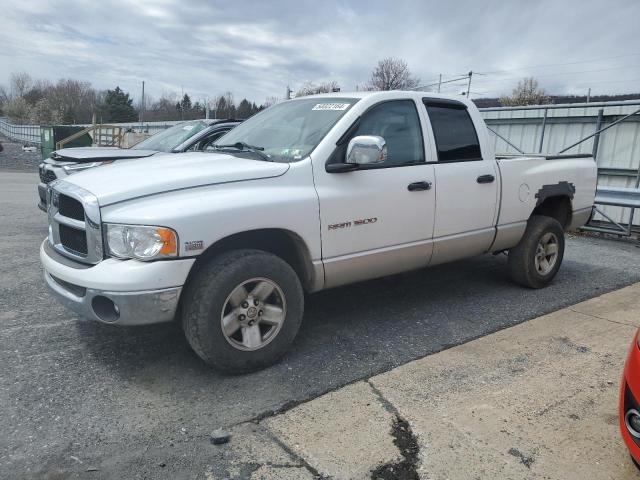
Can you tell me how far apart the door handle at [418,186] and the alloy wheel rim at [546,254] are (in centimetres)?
188

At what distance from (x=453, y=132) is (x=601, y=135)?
6.79 m

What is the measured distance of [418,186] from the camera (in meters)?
4.20

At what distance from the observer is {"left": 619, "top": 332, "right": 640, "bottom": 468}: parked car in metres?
2.40

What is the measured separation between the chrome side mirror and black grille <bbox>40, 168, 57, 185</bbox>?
197 inches

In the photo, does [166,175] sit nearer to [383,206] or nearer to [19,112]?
[383,206]

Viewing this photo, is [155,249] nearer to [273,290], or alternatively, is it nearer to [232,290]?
[232,290]

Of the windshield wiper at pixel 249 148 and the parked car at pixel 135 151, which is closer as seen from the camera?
the windshield wiper at pixel 249 148

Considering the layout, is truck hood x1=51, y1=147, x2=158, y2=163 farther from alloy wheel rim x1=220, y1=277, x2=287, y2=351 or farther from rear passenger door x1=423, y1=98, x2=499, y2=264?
alloy wheel rim x1=220, y1=277, x2=287, y2=351

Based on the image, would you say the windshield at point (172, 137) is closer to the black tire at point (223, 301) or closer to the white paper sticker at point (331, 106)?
the white paper sticker at point (331, 106)

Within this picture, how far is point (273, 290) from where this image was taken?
3475mm

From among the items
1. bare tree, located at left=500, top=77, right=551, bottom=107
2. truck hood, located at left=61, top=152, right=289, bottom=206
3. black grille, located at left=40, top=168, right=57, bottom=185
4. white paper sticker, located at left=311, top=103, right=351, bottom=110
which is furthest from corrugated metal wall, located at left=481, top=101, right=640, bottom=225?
bare tree, located at left=500, top=77, right=551, bottom=107

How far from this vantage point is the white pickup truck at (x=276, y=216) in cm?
308

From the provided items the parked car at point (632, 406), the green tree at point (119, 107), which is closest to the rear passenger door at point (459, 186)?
the parked car at point (632, 406)

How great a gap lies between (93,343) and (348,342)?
1920 mm
